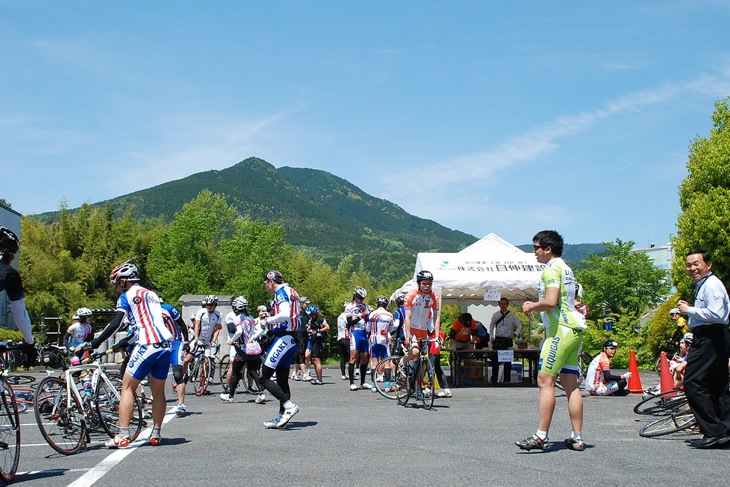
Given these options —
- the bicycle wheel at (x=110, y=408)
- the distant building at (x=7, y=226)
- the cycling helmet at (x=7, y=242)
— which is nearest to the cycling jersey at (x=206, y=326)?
the bicycle wheel at (x=110, y=408)

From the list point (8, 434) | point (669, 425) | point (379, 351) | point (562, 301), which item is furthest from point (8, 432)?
point (379, 351)

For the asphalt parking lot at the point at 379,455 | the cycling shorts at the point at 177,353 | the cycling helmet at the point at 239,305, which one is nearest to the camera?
the asphalt parking lot at the point at 379,455

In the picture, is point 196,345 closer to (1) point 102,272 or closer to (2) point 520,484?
(2) point 520,484

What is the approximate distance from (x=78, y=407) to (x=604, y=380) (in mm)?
10666

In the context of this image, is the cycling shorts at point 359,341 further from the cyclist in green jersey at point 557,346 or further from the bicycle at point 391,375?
the cyclist in green jersey at point 557,346

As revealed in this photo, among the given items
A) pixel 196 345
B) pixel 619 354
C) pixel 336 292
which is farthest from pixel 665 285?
pixel 196 345

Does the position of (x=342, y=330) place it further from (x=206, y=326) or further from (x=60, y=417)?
Answer: (x=60, y=417)

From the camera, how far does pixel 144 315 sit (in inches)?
325

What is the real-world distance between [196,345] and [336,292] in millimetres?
41115

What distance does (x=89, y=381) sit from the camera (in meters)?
8.72

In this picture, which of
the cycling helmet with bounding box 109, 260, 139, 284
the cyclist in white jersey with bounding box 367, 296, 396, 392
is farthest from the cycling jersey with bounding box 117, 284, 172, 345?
the cyclist in white jersey with bounding box 367, 296, 396, 392

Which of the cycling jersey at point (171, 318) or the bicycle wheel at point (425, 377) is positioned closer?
the cycling jersey at point (171, 318)

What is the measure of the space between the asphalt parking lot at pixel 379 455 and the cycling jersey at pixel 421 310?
1679mm

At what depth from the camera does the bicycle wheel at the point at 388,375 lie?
14000 millimetres
